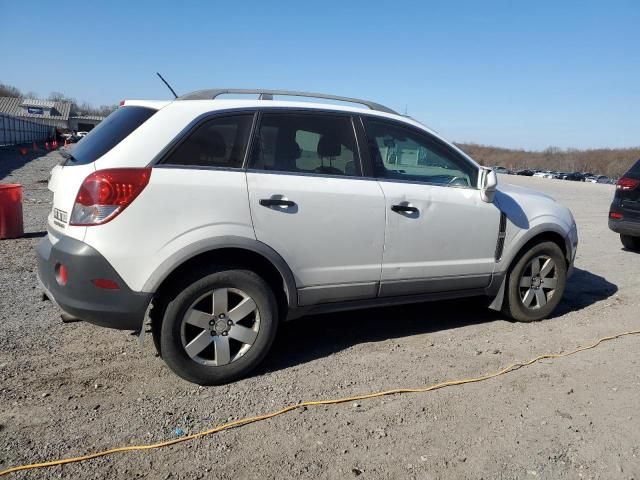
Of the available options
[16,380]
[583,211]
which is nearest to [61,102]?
[583,211]

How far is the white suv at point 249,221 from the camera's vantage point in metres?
3.28

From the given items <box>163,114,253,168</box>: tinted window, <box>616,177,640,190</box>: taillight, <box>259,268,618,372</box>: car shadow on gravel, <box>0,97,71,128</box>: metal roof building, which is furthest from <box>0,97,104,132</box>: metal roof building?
<box>163,114,253,168</box>: tinted window

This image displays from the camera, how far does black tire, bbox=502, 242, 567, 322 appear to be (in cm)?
491

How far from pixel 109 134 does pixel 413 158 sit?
2.30m

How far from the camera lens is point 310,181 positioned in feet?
12.4

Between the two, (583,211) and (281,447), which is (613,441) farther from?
(583,211)

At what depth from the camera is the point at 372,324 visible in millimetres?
4973

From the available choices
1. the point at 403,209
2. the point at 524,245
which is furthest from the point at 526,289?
the point at 403,209

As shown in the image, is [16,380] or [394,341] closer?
[16,380]

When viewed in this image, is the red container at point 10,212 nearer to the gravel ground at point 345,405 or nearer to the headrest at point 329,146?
the gravel ground at point 345,405

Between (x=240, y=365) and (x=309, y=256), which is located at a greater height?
(x=309, y=256)

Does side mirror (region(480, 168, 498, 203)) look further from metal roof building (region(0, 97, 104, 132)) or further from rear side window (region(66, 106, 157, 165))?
metal roof building (region(0, 97, 104, 132))

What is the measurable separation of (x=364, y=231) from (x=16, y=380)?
255cm

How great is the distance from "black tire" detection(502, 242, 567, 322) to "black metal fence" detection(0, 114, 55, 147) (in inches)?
1688
